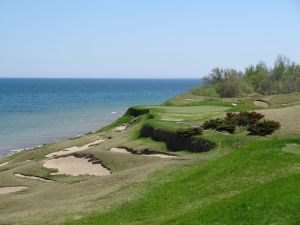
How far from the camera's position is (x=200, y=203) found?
18.4 metres

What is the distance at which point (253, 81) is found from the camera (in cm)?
11844

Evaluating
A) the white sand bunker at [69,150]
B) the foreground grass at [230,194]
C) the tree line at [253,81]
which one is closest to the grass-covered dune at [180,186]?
the foreground grass at [230,194]

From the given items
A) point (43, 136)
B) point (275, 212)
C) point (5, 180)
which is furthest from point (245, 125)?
point (43, 136)

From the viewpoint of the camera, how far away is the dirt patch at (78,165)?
112 ft

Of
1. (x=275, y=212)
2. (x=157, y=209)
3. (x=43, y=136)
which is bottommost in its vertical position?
(x=43, y=136)

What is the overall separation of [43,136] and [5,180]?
4427cm

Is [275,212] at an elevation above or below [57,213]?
above

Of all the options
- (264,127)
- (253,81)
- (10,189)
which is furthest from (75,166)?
(253,81)

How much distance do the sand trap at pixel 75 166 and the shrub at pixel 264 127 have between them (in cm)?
934

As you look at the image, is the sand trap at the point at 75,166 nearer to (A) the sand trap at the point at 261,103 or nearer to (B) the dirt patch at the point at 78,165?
(B) the dirt patch at the point at 78,165

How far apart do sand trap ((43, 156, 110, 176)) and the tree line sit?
61186 mm

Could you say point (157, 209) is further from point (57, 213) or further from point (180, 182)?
point (57, 213)

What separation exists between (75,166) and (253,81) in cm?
8729

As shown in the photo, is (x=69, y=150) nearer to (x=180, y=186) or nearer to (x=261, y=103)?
(x=261, y=103)
